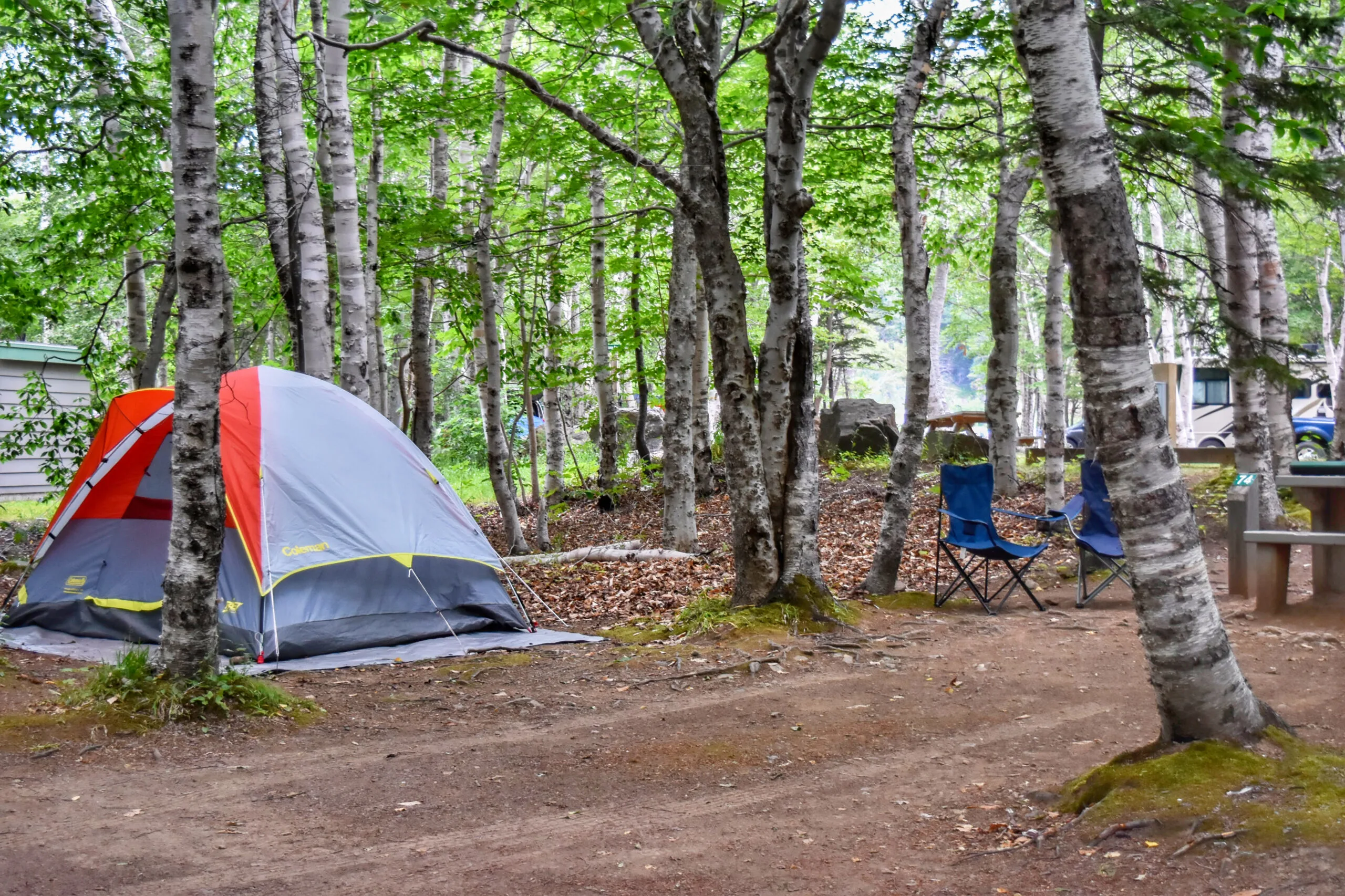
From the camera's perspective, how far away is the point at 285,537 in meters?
6.29

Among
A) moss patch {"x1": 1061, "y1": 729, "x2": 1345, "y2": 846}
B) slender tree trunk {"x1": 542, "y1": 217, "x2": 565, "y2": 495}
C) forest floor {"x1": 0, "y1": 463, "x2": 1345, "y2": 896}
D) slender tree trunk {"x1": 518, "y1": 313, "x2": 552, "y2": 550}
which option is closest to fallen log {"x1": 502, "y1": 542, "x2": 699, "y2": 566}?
slender tree trunk {"x1": 518, "y1": 313, "x2": 552, "y2": 550}

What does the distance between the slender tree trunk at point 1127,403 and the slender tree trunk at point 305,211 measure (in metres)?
6.16

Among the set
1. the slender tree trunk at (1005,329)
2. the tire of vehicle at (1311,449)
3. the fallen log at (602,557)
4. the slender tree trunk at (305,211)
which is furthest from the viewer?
the tire of vehicle at (1311,449)

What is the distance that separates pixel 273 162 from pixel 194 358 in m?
4.96

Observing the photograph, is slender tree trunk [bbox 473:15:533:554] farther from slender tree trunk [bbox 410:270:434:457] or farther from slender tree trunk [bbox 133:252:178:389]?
slender tree trunk [bbox 133:252:178:389]

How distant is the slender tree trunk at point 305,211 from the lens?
7.86m

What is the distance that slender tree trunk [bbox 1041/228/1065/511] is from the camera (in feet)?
32.6

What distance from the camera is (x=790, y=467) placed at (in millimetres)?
6668

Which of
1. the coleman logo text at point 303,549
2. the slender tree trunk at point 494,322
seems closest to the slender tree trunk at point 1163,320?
the slender tree trunk at point 494,322

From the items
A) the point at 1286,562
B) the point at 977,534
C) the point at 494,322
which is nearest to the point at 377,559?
the point at 494,322

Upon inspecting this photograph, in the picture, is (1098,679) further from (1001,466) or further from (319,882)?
(1001,466)

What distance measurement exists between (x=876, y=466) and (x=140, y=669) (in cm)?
1174

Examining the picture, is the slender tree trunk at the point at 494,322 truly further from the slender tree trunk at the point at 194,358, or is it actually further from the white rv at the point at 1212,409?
the white rv at the point at 1212,409

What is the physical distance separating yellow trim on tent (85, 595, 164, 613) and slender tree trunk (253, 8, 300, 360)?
3275 millimetres
